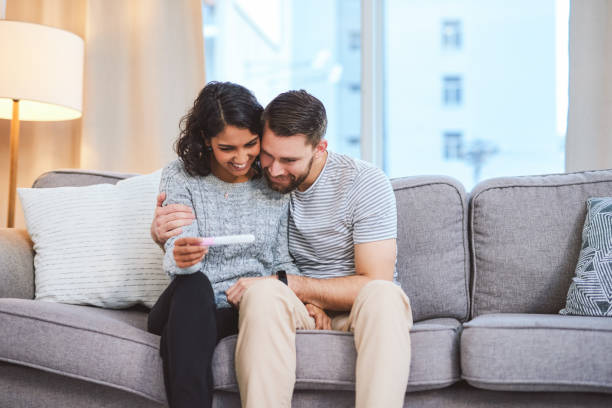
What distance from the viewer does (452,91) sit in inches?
108

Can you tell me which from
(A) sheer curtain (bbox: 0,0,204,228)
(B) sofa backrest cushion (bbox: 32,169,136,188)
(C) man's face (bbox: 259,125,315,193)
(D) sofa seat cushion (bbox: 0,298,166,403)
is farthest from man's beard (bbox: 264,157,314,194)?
(A) sheer curtain (bbox: 0,0,204,228)

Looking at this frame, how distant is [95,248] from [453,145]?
1.70 meters

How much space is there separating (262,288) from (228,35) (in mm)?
1993

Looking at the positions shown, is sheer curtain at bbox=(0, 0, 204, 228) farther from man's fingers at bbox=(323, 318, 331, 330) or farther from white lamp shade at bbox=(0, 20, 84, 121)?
man's fingers at bbox=(323, 318, 331, 330)

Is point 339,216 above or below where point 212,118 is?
below

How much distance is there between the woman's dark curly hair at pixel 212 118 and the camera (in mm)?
1486

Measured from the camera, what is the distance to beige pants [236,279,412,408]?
121 cm

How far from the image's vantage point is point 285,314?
4.29ft

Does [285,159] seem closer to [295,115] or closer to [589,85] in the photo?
[295,115]

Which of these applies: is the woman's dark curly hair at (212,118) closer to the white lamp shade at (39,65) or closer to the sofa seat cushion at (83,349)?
the sofa seat cushion at (83,349)

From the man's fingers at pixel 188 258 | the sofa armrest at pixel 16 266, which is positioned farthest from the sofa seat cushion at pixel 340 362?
the sofa armrest at pixel 16 266

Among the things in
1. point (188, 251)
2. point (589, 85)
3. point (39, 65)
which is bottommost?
point (188, 251)

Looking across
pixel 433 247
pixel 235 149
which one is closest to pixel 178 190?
pixel 235 149

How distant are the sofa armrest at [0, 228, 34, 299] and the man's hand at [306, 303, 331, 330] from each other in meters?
0.85
